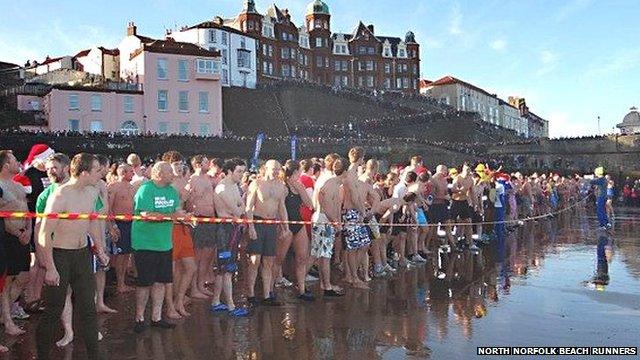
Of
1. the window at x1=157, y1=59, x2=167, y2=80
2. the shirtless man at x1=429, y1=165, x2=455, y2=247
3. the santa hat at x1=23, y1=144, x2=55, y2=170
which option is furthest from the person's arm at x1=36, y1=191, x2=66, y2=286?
the window at x1=157, y1=59, x2=167, y2=80

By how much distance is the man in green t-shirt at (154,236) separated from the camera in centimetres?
650

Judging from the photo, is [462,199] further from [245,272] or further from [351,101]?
[351,101]

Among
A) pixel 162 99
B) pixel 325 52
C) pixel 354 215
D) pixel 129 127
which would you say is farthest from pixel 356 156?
pixel 325 52

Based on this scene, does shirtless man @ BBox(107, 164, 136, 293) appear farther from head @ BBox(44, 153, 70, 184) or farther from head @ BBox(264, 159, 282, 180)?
head @ BBox(44, 153, 70, 184)

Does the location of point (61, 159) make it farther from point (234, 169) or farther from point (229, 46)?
point (229, 46)

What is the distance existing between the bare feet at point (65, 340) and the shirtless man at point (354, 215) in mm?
4366

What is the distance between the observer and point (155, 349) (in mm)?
5965

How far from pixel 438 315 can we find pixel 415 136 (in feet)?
180

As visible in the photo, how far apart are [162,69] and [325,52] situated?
43.9m

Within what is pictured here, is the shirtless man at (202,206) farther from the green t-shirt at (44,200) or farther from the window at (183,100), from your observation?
the window at (183,100)

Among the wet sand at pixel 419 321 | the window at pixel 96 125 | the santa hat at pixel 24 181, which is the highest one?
the window at pixel 96 125

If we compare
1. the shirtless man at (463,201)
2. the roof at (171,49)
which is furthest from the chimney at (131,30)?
the shirtless man at (463,201)

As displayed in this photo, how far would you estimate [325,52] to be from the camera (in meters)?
91.2

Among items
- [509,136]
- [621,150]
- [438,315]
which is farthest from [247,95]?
[438,315]
